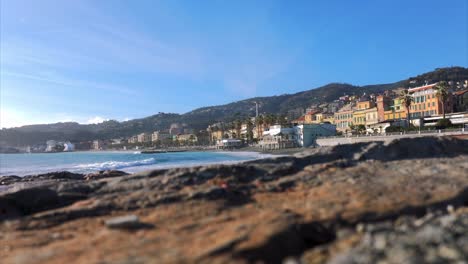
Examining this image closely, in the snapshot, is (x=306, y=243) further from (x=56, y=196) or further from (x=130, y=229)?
(x=56, y=196)

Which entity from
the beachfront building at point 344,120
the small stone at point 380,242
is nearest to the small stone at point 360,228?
the small stone at point 380,242

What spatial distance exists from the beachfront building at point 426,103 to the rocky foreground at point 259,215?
195ft

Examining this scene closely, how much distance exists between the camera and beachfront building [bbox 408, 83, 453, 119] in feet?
217

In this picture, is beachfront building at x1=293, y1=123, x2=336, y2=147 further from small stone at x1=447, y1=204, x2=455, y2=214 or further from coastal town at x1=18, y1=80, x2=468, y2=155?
small stone at x1=447, y1=204, x2=455, y2=214

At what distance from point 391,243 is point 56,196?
35.0ft

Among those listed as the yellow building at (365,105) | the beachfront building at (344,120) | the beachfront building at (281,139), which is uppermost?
the yellow building at (365,105)

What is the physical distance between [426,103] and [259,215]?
7203 cm

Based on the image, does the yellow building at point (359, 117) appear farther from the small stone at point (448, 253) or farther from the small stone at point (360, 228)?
the small stone at point (448, 253)

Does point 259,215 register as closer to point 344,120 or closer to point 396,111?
point 396,111

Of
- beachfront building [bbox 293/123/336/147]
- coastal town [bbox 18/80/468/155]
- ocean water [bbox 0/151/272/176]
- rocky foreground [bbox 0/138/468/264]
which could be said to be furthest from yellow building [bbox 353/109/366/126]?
rocky foreground [bbox 0/138/468/264]

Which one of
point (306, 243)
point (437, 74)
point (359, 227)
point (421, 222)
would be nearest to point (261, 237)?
point (306, 243)

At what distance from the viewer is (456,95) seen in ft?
233

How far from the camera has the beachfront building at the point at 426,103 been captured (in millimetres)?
66156

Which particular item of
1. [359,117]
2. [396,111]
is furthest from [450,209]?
[359,117]
